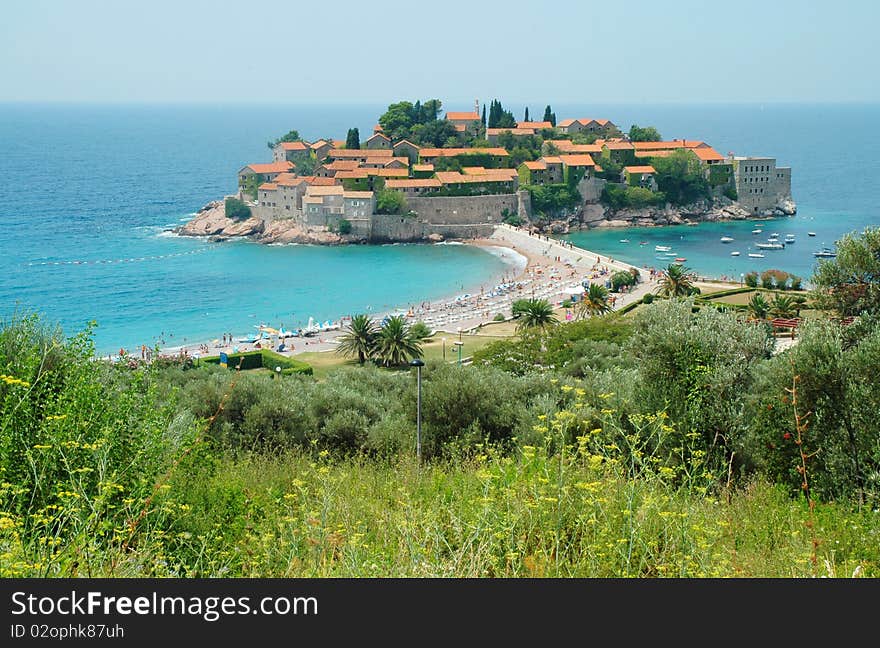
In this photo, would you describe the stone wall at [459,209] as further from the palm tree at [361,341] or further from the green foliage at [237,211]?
the palm tree at [361,341]

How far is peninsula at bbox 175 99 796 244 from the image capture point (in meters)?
47.9

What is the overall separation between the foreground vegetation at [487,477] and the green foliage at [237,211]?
137ft

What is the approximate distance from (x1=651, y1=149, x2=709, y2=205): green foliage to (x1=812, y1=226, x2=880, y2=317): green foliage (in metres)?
43.5

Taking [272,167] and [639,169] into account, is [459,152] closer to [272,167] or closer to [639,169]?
[639,169]

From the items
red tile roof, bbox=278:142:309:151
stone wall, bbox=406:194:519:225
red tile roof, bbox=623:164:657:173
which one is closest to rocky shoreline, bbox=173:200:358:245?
stone wall, bbox=406:194:519:225

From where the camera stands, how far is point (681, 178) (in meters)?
53.1

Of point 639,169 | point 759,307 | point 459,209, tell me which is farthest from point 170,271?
point 759,307

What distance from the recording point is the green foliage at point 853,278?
9.99 meters

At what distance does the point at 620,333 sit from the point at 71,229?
42.1 metres

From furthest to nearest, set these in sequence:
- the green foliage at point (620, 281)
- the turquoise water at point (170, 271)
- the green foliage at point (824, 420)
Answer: the turquoise water at point (170, 271) < the green foliage at point (620, 281) < the green foliage at point (824, 420)

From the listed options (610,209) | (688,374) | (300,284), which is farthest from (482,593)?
(610,209)

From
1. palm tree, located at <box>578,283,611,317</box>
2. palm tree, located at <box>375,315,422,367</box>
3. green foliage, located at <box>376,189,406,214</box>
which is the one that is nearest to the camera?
palm tree, located at <box>375,315,422,367</box>

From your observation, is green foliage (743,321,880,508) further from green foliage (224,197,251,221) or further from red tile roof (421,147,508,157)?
red tile roof (421,147,508,157)

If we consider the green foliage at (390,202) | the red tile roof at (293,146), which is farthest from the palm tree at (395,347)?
the red tile roof at (293,146)
